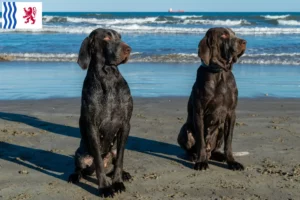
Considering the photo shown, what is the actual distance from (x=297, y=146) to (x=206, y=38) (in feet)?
6.87

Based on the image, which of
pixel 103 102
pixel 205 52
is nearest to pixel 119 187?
pixel 103 102

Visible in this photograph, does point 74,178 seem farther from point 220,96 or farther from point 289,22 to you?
point 289,22

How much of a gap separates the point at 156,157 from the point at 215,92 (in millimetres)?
1196

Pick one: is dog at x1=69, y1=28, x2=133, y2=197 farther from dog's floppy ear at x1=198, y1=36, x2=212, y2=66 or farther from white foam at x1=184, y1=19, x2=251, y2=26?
white foam at x1=184, y1=19, x2=251, y2=26

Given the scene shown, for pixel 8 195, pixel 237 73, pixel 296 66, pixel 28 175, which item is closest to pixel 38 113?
pixel 28 175

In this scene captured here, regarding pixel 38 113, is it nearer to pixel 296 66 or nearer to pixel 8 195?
pixel 8 195

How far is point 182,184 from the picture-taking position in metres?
5.42

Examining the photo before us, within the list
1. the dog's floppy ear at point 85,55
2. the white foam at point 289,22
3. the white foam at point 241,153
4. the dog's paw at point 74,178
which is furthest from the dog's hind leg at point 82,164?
the white foam at point 289,22

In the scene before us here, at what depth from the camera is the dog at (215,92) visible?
5852mm

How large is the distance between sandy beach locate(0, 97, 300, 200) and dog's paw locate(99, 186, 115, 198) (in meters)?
0.08

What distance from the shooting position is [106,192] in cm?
508

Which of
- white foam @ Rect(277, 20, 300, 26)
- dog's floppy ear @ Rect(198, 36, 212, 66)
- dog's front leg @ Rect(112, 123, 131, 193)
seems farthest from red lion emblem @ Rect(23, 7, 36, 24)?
white foam @ Rect(277, 20, 300, 26)

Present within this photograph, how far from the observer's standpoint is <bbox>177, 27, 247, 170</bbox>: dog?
5852 mm

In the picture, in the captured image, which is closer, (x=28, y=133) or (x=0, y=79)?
(x=28, y=133)
